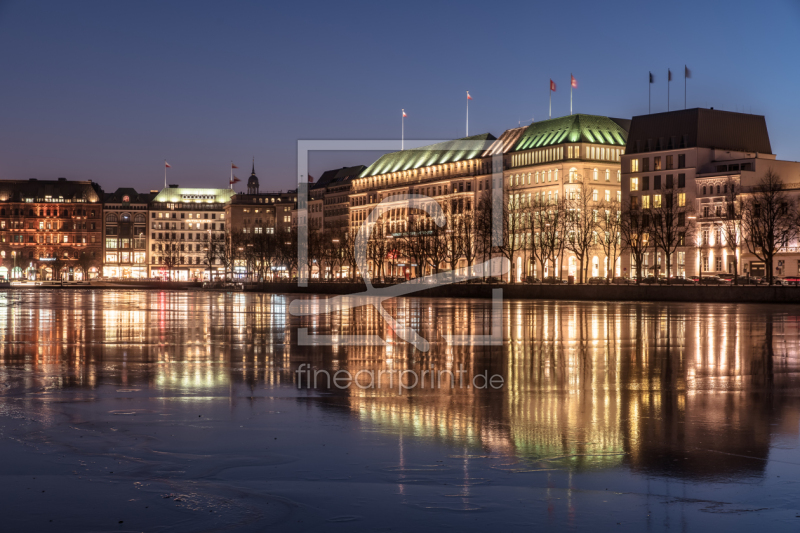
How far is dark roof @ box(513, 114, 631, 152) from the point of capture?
14312 cm

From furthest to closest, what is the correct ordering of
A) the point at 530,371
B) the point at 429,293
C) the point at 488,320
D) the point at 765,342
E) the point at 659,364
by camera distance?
the point at 429,293 → the point at 488,320 → the point at 765,342 → the point at 659,364 → the point at 530,371

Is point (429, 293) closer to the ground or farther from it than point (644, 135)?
closer to the ground

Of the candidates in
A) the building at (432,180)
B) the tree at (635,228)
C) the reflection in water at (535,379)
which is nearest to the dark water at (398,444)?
the reflection in water at (535,379)

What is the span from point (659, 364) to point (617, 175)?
128108mm

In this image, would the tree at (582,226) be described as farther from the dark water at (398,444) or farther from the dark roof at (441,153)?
the dark water at (398,444)

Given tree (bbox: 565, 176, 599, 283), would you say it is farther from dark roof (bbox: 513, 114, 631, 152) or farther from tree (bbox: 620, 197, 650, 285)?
dark roof (bbox: 513, 114, 631, 152)

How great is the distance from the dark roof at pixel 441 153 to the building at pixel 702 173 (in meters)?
43.0

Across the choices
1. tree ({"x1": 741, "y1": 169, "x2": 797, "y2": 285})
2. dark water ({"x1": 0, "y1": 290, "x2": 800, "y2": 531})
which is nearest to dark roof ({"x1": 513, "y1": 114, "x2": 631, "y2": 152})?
tree ({"x1": 741, "y1": 169, "x2": 797, "y2": 285})

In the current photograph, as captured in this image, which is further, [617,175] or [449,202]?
[449,202]

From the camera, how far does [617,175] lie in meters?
143

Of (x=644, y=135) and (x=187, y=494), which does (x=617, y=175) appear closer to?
(x=644, y=135)

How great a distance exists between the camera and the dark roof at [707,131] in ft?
403

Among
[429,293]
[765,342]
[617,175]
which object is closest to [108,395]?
[765,342]

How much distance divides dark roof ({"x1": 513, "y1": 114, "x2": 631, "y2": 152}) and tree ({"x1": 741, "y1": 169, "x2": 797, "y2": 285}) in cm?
3824
